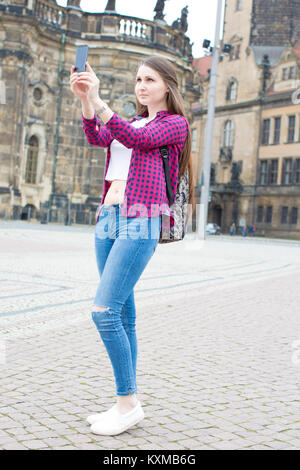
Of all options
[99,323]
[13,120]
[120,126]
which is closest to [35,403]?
[99,323]

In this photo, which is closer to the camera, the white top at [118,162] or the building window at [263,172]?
the white top at [118,162]

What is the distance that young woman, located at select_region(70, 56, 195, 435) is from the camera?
320 cm

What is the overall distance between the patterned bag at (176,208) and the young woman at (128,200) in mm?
27

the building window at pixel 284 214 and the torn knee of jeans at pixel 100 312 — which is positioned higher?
the building window at pixel 284 214

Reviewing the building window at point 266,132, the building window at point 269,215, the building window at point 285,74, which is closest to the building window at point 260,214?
the building window at point 269,215

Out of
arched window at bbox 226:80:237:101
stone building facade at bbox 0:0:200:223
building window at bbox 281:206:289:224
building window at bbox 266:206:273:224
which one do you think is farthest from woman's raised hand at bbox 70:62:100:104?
arched window at bbox 226:80:237:101

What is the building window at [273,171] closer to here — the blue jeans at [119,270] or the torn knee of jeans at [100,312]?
the blue jeans at [119,270]

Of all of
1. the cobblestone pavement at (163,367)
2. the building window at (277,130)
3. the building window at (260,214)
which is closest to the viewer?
the cobblestone pavement at (163,367)

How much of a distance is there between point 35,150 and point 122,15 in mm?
8857

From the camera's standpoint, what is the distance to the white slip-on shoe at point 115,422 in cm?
329

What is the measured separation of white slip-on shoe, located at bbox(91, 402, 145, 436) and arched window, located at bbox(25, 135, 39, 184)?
100 ft

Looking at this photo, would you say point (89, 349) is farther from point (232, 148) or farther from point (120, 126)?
point (232, 148)

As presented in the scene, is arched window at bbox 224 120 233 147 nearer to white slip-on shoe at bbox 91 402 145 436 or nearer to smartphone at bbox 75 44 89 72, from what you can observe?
white slip-on shoe at bbox 91 402 145 436

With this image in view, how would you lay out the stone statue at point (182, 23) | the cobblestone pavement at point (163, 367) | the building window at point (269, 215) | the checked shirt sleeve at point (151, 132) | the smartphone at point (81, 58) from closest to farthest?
1. the smartphone at point (81, 58)
2. the checked shirt sleeve at point (151, 132)
3. the cobblestone pavement at point (163, 367)
4. the stone statue at point (182, 23)
5. the building window at point (269, 215)
